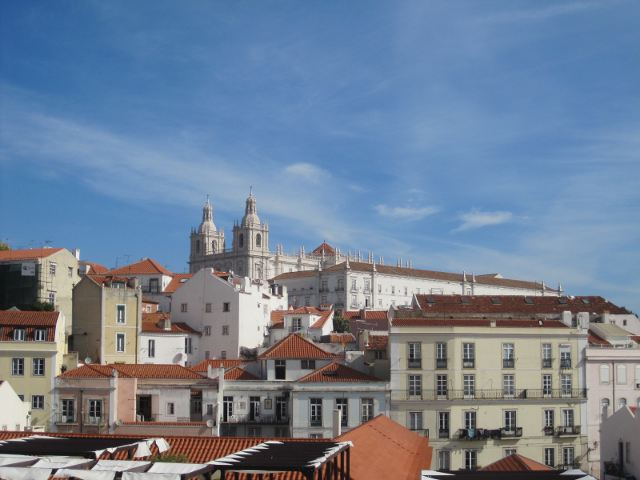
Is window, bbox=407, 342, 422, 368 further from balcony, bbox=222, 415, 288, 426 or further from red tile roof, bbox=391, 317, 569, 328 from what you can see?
balcony, bbox=222, 415, 288, 426

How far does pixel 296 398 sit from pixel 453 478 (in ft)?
112

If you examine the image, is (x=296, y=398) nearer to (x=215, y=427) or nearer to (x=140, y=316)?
(x=215, y=427)

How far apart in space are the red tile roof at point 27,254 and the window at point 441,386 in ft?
116

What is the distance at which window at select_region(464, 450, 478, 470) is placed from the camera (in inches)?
2147

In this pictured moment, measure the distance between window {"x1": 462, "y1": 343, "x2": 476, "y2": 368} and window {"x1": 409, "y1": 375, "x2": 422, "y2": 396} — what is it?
2.73 metres

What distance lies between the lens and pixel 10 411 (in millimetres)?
48250

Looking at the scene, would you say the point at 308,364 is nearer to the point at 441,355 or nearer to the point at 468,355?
the point at 441,355

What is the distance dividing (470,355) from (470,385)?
5.67 ft

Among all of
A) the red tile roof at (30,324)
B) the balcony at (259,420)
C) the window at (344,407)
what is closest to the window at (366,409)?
the window at (344,407)

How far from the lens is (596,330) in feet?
226

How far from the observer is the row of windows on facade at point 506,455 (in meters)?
54.3

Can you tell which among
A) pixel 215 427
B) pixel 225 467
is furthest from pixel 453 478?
pixel 215 427

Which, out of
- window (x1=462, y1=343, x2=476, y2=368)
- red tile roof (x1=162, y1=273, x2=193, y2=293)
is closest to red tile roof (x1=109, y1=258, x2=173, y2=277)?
red tile roof (x1=162, y1=273, x2=193, y2=293)

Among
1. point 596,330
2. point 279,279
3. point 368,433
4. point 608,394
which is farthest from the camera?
point 279,279
